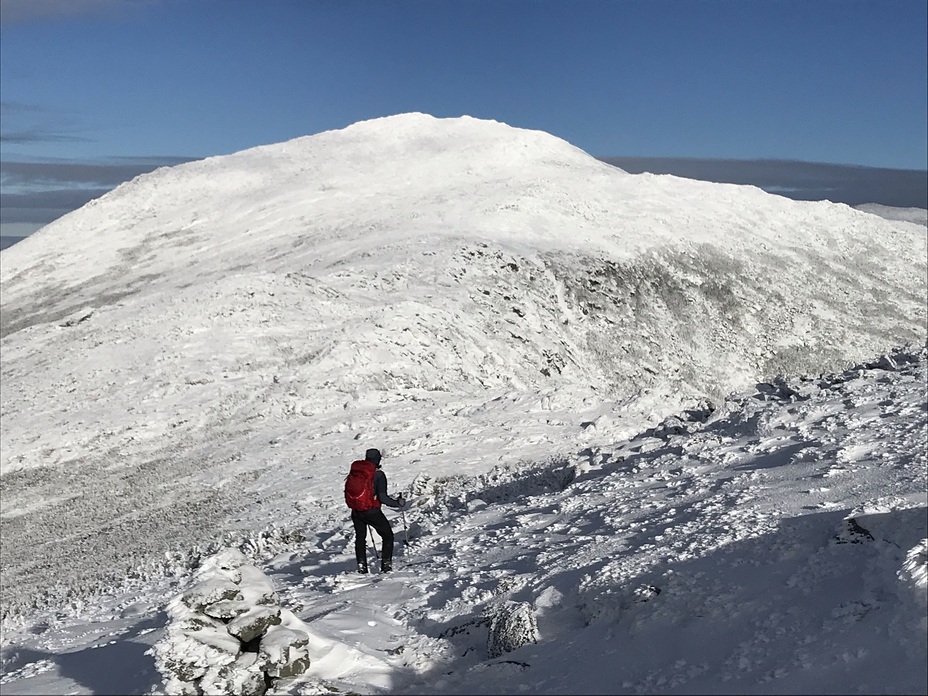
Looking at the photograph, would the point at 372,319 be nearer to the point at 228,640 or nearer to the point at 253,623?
the point at 253,623

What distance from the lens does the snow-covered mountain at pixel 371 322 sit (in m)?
23.6

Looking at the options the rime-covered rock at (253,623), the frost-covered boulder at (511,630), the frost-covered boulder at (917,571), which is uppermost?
the frost-covered boulder at (917,571)

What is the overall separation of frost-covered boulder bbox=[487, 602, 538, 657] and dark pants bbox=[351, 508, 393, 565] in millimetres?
Result: 3549

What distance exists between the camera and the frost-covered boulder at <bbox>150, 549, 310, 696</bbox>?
24.6 ft

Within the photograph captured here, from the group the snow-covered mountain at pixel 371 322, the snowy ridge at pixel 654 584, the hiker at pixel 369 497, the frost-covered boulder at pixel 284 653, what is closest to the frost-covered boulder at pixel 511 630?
the snowy ridge at pixel 654 584

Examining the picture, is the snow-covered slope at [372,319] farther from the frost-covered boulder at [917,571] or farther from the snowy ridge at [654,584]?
the frost-covered boulder at [917,571]

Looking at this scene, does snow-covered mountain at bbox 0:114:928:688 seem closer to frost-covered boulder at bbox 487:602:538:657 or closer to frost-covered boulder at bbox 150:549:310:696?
frost-covered boulder at bbox 487:602:538:657

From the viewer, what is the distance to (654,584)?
8.90 meters

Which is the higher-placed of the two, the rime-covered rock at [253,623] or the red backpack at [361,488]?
the red backpack at [361,488]

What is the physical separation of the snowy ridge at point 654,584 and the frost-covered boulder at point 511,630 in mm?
93

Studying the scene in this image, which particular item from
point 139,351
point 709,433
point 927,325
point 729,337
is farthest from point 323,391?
point 927,325

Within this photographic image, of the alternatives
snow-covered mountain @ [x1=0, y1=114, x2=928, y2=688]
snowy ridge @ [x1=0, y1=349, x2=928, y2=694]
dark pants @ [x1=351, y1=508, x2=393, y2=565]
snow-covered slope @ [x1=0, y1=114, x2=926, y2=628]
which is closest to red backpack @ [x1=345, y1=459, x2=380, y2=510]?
dark pants @ [x1=351, y1=508, x2=393, y2=565]

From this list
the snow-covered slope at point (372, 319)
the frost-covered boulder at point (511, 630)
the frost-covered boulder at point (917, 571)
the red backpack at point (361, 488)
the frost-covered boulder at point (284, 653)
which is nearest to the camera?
the frost-covered boulder at point (917, 571)

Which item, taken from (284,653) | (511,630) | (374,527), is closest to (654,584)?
(511,630)
